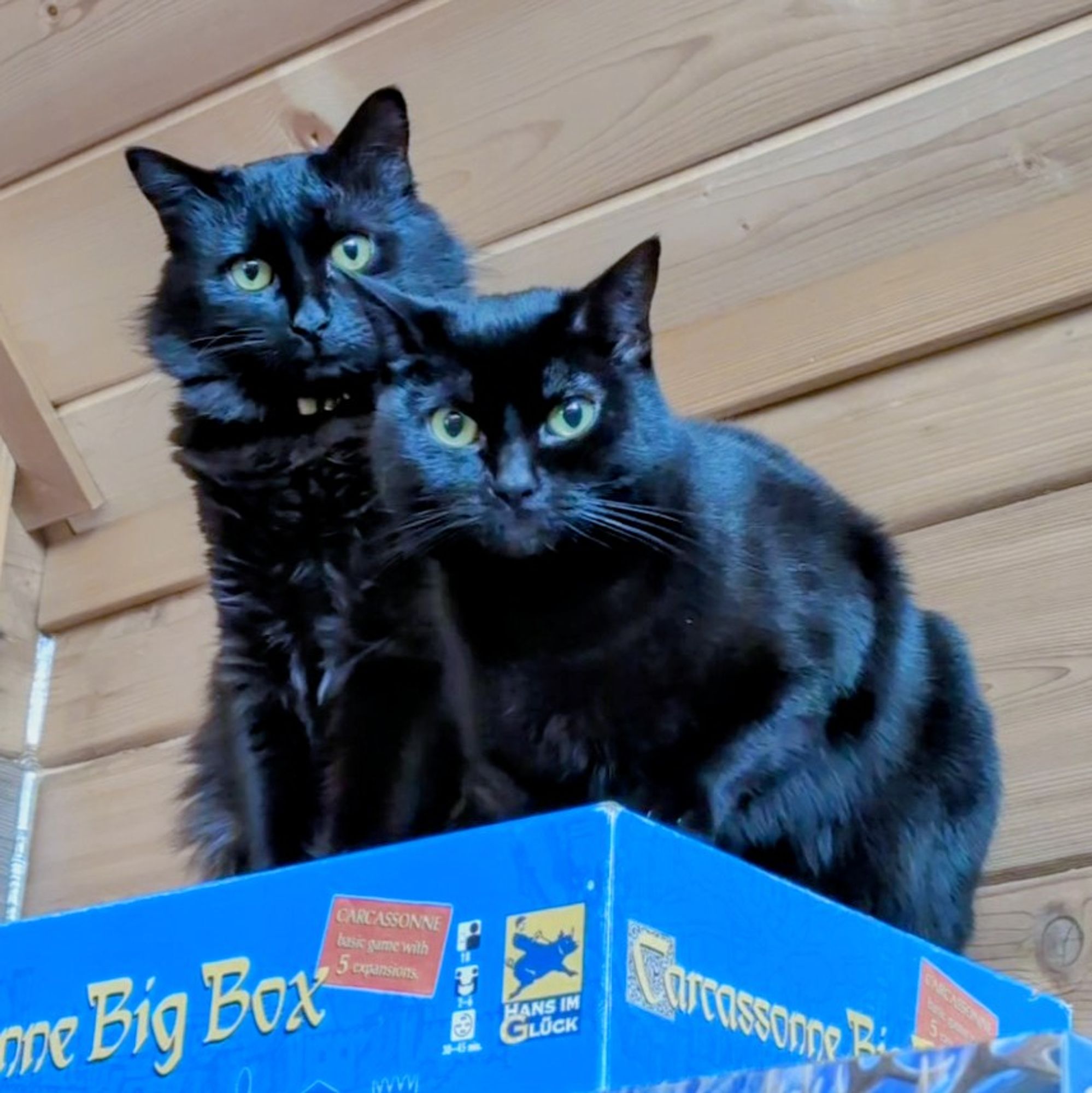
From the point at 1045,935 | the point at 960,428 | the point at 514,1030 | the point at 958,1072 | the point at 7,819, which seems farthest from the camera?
the point at 7,819

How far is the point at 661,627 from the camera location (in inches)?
34.9

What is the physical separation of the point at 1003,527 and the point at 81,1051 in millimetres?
759

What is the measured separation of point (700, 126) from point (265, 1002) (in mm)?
865

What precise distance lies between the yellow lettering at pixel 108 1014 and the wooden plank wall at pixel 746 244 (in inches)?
24.2

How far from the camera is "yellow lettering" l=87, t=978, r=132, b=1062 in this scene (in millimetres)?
811

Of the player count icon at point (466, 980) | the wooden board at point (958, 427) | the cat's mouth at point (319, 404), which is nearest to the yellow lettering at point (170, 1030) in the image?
the player count icon at point (466, 980)

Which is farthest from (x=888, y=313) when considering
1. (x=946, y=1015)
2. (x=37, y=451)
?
(x=37, y=451)

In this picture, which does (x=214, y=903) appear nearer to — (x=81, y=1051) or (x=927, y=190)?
(x=81, y=1051)

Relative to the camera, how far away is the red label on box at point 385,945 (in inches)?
28.6

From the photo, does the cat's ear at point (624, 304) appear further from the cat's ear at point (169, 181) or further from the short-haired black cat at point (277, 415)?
the cat's ear at point (169, 181)

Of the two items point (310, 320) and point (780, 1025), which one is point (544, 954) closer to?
point (780, 1025)

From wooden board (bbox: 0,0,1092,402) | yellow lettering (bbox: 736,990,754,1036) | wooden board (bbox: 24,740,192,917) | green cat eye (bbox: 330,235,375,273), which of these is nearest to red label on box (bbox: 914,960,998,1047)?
yellow lettering (bbox: 736,990,754,1036)

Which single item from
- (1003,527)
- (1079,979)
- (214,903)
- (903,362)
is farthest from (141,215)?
(1079,979)

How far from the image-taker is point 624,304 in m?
0.95
